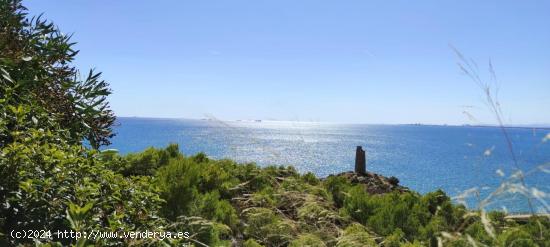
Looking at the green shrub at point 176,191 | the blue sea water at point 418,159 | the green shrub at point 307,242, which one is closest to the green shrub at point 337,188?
the blue sea water at point 418,159

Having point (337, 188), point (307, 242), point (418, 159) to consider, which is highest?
point (337, 188)

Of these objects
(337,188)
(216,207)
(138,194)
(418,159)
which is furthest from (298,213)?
(418,159)

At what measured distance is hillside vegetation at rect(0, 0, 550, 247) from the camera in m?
2.15

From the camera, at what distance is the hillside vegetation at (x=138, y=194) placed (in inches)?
84.7

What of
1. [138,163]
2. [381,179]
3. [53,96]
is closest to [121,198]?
[53,96]

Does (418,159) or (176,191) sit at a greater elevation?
(176,191)

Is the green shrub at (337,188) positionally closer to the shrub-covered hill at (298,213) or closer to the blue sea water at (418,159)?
the shrub-covered hill at (298,213)

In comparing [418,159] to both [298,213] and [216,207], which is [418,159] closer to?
[298,213]

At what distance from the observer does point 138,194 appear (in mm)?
2857

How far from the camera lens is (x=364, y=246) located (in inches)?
167

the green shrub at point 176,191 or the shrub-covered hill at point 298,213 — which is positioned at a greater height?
the green shrub at point 176,191

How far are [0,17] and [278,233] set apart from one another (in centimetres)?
421

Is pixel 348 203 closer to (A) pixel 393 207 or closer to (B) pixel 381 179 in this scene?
(A) pixel 393 207

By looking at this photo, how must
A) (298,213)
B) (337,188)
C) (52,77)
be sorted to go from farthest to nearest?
(337,188), (298,213), (52,77)
